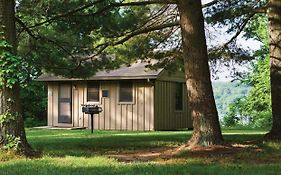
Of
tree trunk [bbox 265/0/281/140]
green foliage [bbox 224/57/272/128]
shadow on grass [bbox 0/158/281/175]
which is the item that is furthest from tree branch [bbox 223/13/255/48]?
green foliage [bbox 224/57/272/128]

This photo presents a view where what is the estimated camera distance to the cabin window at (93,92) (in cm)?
2305

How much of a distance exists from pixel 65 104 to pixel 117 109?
312cm

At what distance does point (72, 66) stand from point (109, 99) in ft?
31.8

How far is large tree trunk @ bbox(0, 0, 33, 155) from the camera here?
369 inches

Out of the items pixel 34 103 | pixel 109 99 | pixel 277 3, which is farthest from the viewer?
pixel 34 103

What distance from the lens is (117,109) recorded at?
22.5 metres

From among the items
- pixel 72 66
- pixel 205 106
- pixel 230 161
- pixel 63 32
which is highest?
pixel 63 32

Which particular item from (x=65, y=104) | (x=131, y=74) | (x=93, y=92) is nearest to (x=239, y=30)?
(x=131, y=74)

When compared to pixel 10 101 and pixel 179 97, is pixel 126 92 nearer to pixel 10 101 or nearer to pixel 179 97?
pixel 179 97

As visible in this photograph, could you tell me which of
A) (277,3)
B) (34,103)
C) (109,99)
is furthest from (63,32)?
(34,103)

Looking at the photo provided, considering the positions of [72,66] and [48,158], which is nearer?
[48,158]

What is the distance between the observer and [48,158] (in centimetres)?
914

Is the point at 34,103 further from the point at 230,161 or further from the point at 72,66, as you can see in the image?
the point at 230,161

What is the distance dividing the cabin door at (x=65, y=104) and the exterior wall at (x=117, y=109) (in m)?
0.24
